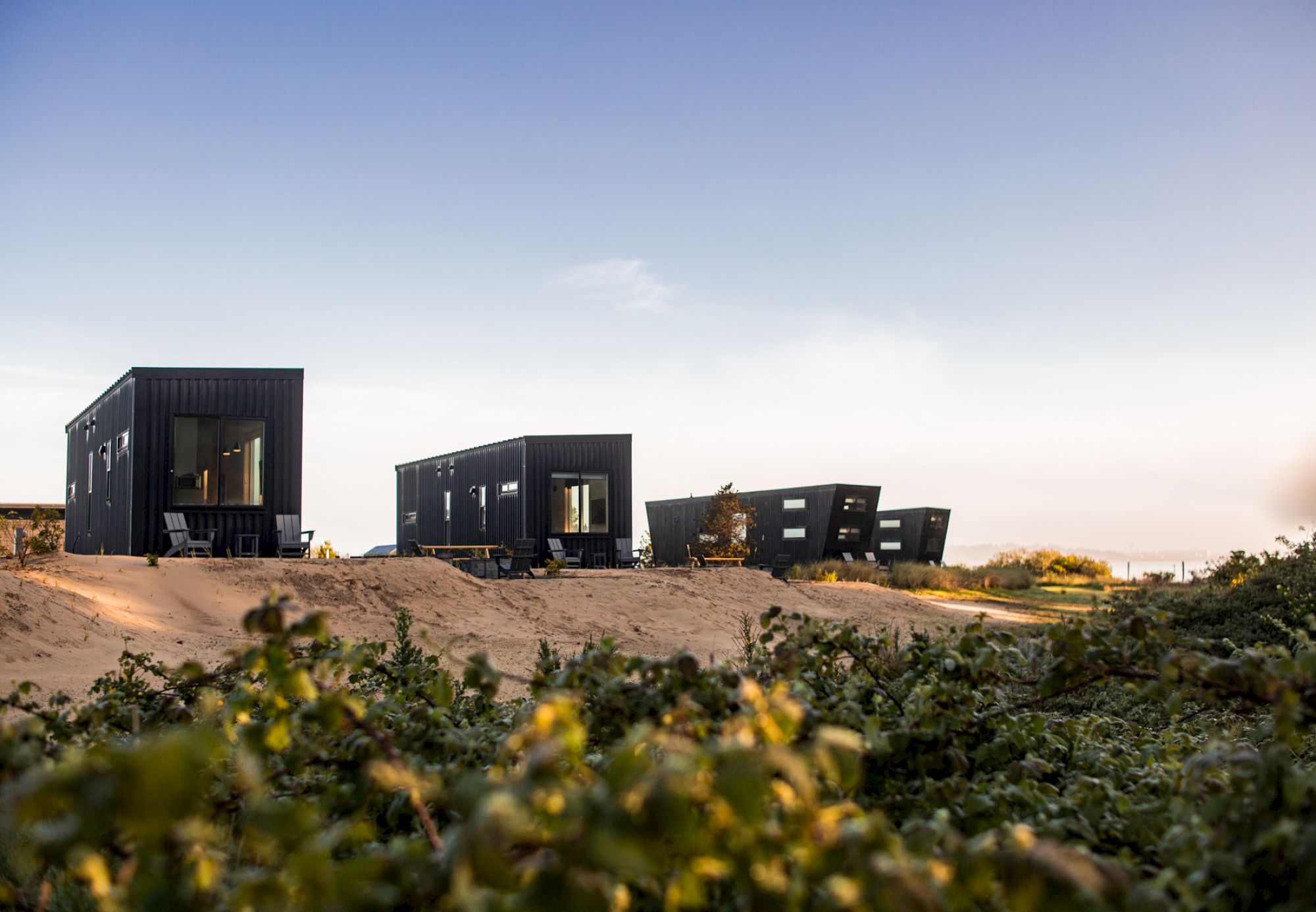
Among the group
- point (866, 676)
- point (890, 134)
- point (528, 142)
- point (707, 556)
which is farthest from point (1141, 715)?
point (707, 556)

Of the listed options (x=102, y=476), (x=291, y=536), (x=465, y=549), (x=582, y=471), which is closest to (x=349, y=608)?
(x=291, y=536)

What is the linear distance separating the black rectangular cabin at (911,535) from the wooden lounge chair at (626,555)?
9.43m

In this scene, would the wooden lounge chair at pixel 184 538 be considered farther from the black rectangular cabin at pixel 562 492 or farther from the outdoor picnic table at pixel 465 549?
the black rectangular cabin at pixel 562 492

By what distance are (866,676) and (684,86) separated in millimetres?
12995

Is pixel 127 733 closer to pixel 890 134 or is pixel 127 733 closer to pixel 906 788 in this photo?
pixel 906 788

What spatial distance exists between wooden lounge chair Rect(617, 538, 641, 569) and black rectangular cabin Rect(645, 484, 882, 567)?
5.24m

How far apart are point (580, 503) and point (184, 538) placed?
8.56m

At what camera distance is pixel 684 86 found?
13.4m

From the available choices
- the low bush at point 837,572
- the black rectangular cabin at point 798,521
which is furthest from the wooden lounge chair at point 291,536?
the black rectangular cabin at point 798,521

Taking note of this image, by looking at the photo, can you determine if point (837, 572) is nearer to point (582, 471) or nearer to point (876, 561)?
point (876, 561)

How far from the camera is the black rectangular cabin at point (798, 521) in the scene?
22984mm

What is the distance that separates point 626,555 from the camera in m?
18.8

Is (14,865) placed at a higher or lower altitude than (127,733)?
lower

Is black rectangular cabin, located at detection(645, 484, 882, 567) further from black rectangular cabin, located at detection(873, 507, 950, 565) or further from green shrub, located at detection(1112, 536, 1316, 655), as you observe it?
green shrub, located at detection(1112, 536, 1316, 655)
